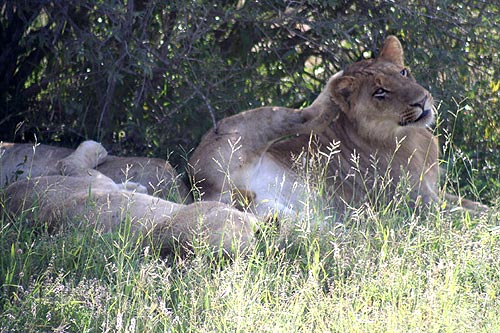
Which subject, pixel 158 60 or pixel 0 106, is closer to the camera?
pixel 158 60

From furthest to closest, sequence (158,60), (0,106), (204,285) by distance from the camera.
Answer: (0,106)
(158,60)
(204,285)

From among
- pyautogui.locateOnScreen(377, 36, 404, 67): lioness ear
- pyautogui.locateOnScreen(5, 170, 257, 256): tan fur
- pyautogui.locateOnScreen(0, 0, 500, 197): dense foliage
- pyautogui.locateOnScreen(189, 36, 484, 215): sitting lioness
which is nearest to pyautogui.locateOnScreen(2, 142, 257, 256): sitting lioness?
pyautogui.locateOnScreen(5, 170, 257, 256): tan fur

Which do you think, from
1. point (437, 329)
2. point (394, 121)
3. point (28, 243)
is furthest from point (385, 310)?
point (394, 121)

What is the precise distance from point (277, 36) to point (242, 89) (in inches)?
17.3

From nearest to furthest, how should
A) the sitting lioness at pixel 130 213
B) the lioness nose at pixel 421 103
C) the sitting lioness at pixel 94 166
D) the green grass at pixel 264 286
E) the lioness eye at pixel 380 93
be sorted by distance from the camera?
the green grass at pixel 264 286, the sitting lioness at pixel 130 213, the lioness nose at pixel 421 103, the lioness eye at pixel 380 93, the sitting lioness at pixel 94 166

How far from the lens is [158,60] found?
6.23 metres

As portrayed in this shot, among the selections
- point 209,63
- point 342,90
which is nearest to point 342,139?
→ point 342,90

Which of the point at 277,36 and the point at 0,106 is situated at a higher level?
the point at 277,36

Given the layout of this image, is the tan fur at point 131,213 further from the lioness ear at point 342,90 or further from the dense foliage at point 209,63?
the lioness ear at point 342,90

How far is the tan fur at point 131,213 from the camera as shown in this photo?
416 centimetres

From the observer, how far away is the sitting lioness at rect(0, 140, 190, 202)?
18.6ft

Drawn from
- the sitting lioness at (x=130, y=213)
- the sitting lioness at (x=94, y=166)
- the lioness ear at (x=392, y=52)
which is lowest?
the sitting lioness at (x=94, y=166)

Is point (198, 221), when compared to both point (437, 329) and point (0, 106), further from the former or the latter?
point (0, 106)

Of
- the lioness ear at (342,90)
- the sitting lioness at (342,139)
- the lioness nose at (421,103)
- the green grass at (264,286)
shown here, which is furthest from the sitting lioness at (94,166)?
the lioness nose at (421,103)
